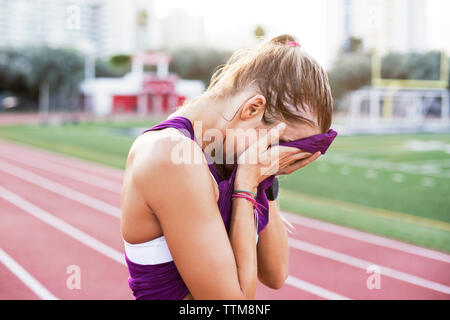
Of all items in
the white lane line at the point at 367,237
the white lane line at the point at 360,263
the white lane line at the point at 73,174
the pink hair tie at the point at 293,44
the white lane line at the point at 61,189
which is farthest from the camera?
the white lane line at the point at 73,174

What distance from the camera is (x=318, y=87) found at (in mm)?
1284

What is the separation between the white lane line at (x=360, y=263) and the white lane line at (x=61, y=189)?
2897mm

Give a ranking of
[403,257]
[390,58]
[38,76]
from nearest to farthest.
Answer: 1. [403,257]
2. [390,58]
3. [38,76]

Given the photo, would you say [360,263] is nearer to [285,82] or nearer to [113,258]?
[113,258]

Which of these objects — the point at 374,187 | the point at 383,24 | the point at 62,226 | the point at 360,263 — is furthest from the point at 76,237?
the point at 383,24

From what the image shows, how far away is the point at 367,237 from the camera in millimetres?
6023

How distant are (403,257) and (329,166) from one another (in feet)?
25.3

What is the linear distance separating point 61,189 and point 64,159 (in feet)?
16.0

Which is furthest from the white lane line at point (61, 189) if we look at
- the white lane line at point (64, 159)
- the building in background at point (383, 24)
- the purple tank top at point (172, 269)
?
the building in background at point (383, 24)

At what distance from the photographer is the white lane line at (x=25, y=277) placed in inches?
171

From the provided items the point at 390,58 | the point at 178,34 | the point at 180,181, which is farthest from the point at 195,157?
the point at 178,34

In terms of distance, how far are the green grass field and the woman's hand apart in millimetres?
4920

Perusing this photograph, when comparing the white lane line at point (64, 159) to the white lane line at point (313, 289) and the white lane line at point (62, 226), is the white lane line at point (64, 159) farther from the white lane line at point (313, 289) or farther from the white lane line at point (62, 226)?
the white lane line at point (313, 289)
